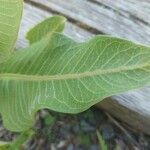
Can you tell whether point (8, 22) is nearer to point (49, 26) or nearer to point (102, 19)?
point (49, 26)

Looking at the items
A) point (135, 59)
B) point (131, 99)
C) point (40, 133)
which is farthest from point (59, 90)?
point (40, 133)

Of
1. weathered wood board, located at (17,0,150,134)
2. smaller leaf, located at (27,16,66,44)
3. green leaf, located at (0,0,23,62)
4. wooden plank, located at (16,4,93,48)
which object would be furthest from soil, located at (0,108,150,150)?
green leaf, located at (0,0,23,62)

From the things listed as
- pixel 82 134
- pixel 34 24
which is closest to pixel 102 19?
pixel 34 24

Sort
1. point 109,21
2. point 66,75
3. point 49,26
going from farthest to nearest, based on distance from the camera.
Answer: point 109,21 → point 49,26 → point 66,75

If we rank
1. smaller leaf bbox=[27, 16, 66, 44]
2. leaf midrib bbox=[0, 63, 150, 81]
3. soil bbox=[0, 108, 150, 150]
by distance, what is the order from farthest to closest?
1. soil bbox=[0, 108, 150, 150]
2. smaller leaf bbox=[27, 16, 66, 44]
3. leaf midrib bbox=[0, 63, 150, 81]

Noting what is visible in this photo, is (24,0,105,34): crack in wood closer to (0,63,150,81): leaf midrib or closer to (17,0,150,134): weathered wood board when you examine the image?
(17,0,150,134): weathered wood board

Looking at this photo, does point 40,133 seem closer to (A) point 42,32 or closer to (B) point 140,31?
(B) point 140,31
